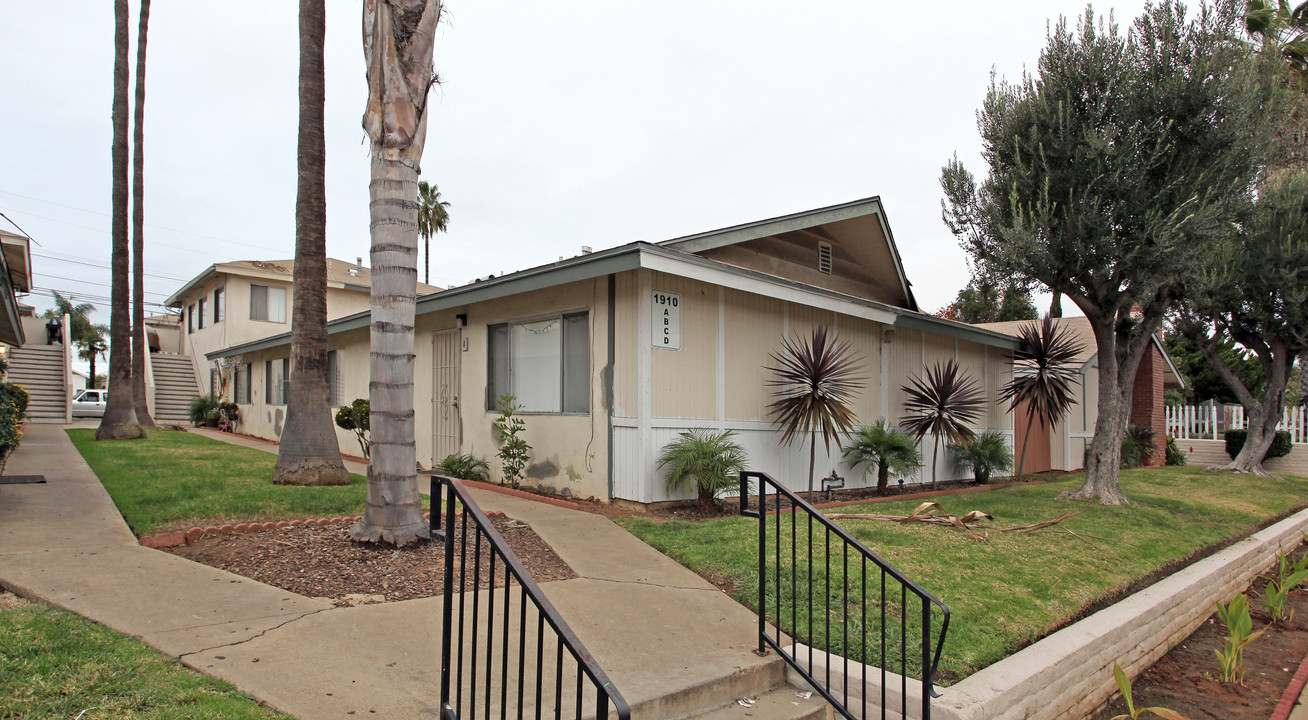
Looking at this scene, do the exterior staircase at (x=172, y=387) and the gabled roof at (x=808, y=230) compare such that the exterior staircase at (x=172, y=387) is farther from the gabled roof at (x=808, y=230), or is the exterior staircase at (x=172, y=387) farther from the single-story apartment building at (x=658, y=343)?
the gabled roof at (x=808, y=230)

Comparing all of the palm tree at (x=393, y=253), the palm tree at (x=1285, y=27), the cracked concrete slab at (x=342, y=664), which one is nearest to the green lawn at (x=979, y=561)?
the cracked concrete slab at (x=342, y=664)

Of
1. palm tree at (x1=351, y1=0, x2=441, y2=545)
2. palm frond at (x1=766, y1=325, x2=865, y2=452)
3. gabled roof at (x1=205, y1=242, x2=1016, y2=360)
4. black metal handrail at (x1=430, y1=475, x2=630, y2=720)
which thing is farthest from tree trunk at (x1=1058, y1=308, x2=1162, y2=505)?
palm tree at (x1=351, y1=0, x2=441, y2=545)

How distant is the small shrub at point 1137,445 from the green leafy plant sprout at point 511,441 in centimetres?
1501

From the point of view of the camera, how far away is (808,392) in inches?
385

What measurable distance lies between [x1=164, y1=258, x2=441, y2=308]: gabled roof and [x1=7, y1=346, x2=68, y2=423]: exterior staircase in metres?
4.98

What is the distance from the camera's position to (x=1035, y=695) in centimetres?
420

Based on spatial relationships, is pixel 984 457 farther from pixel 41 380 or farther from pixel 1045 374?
pixel 41 380

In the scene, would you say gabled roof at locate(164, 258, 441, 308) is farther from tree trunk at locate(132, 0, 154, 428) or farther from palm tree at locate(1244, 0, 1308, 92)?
palm tree at locate(1244, 0, 1308, 92)

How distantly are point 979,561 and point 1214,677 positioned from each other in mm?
1785

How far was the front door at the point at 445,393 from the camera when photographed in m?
11.4

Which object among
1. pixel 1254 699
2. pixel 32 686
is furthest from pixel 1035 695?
pixel 32 686

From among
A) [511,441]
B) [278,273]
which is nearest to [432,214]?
[278,273]

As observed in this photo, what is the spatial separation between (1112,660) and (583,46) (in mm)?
8643

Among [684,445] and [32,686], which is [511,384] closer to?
[684,445]
